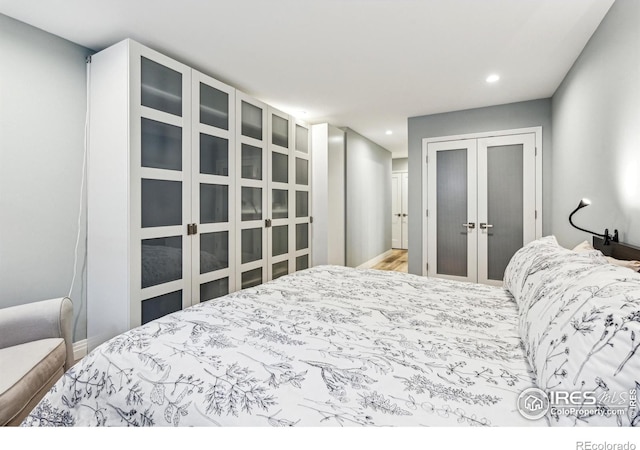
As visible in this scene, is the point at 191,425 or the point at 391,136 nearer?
the point at 191,425

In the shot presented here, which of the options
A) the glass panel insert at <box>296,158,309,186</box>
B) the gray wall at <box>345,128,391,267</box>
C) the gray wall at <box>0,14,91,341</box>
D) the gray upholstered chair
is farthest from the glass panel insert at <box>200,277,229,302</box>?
the gray wall at <box>345,128,391,267</box>

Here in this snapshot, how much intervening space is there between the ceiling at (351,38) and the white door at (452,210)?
869 mm

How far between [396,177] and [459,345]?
23.9 ft

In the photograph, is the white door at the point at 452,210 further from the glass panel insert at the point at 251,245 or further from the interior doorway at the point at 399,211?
the interior doorway at the point at 399,211

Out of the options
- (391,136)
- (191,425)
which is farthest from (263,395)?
(391,136)

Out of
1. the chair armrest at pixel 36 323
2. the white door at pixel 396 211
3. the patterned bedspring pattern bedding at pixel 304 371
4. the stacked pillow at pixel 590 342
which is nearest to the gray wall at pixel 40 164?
the chair armrest at pixel 36 323

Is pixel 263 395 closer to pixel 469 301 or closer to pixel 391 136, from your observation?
pixel 469 301

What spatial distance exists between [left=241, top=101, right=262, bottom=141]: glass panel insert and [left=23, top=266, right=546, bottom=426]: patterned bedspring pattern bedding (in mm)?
2274

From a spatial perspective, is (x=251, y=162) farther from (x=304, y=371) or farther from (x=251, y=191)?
(x=304, y=371)

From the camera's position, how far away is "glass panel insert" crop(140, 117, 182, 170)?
7.66ft

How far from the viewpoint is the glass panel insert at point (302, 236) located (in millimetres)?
4191

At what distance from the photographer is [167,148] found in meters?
2.50

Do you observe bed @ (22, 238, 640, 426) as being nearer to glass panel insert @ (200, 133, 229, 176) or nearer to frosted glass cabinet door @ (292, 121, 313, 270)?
glass panel insert @ (200, 133, 229, 176)
